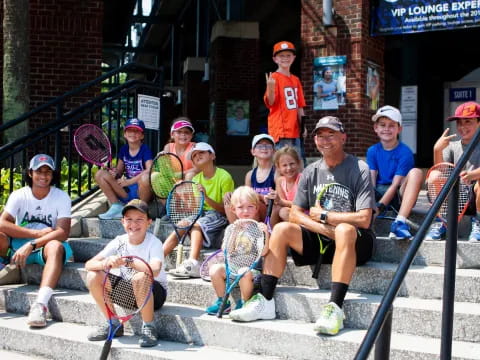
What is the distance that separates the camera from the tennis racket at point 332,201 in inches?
201

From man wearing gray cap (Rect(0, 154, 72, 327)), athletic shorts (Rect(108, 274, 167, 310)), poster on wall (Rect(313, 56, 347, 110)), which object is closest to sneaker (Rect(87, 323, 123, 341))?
athletic shorts (Rect(108, 274, 167, 310))

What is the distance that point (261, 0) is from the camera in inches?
776

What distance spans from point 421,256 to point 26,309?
11.0ft

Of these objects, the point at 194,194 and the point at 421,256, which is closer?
the point at 421,256

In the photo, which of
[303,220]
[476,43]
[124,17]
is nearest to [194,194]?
[303,220]

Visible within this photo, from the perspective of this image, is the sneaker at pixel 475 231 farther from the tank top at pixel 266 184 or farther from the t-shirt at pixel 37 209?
the t-shirt at pixel 37 209

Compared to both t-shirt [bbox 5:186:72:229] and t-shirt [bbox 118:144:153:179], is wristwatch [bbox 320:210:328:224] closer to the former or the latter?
t-shirt [bbox 5:186:72:229]

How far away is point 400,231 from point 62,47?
742cm

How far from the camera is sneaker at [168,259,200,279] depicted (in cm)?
573

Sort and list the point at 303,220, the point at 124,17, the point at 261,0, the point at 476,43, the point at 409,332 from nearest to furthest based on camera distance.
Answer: the point at 409,332
the point at 303,220
the point at 476,43
the point at 261,0
the point at 124,17

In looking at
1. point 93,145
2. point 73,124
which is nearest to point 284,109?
point 93,145

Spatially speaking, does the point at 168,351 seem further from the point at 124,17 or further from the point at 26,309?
the point at 124,17

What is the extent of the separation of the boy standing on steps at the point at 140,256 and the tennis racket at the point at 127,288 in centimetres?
8

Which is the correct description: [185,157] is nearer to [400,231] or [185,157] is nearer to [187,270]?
[187,270]
